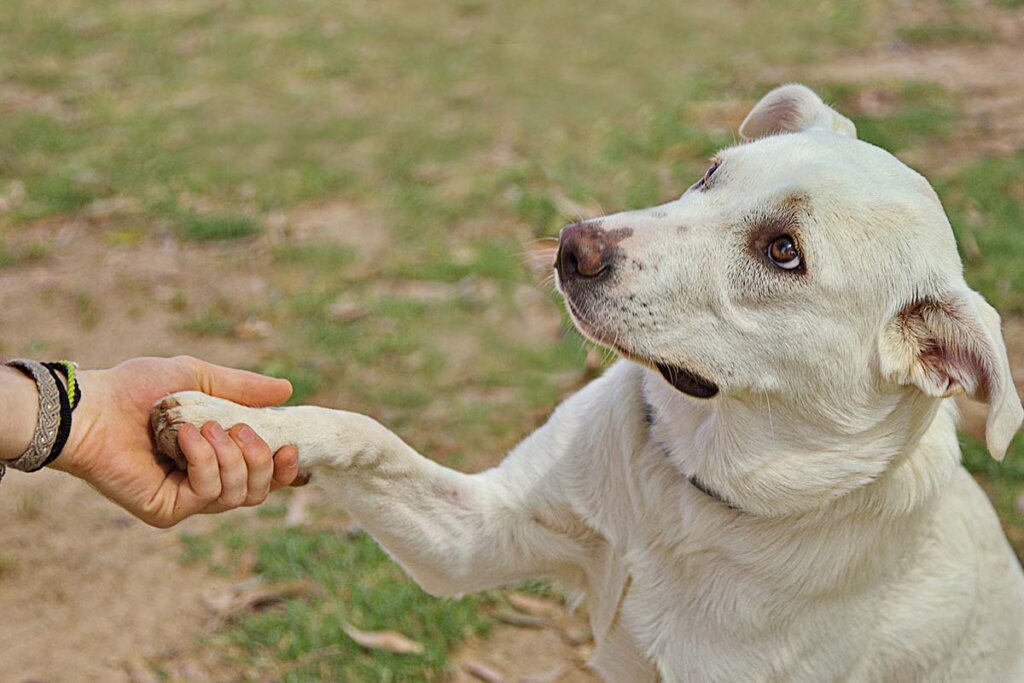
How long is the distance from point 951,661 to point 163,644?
8.16ft

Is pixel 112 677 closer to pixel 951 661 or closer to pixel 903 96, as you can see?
pixel 951 661

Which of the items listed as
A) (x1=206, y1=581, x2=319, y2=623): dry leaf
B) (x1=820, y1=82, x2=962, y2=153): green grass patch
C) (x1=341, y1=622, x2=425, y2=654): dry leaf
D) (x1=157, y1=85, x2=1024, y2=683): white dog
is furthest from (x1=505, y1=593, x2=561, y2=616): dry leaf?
(x1=820, y1=82, x2=962, y2=153): green grass patch

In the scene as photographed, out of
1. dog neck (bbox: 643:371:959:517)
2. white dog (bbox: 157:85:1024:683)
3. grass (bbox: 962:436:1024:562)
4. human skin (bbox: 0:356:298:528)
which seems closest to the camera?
human skin (bbox: 0:356:298:528)

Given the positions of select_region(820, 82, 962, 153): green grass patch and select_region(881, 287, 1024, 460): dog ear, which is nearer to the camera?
select_region(881, 287, 1024, 460): dog ear

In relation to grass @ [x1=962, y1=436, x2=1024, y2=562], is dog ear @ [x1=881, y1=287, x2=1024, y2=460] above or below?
above

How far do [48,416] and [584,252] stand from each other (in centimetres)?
129

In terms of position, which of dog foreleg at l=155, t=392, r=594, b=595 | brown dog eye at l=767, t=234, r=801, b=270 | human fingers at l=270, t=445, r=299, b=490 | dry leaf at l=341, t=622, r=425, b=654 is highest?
brown dog eye at l=767, t=234, r=801, b=270

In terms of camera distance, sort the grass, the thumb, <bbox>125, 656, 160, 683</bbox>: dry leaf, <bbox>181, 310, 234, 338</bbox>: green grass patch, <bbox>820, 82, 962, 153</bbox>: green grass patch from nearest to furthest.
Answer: the thumb
<bbox>125, 656, 160, 683</bbox>: dry leaf
the grass
<bbox>181, 310, 234, 338</bbox>: green grass patch
<bbox>820, 82, 962, 153</bbox>: green grass patch

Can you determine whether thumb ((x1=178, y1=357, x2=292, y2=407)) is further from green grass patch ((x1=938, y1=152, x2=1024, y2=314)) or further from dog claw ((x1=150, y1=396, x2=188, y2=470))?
green grass patch ((x1=938, y1=152, x2=1024, y2=314))

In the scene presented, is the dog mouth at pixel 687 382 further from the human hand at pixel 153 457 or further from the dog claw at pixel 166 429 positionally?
the dog claw at pixel 166 429

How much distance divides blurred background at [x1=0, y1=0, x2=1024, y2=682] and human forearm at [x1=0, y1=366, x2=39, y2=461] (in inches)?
56.2

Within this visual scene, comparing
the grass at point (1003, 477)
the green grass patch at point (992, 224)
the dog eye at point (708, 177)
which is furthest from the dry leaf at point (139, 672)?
the green grass patch at point (992, 224)

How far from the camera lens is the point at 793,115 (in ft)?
11.5

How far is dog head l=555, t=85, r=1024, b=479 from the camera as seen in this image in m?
2.80
